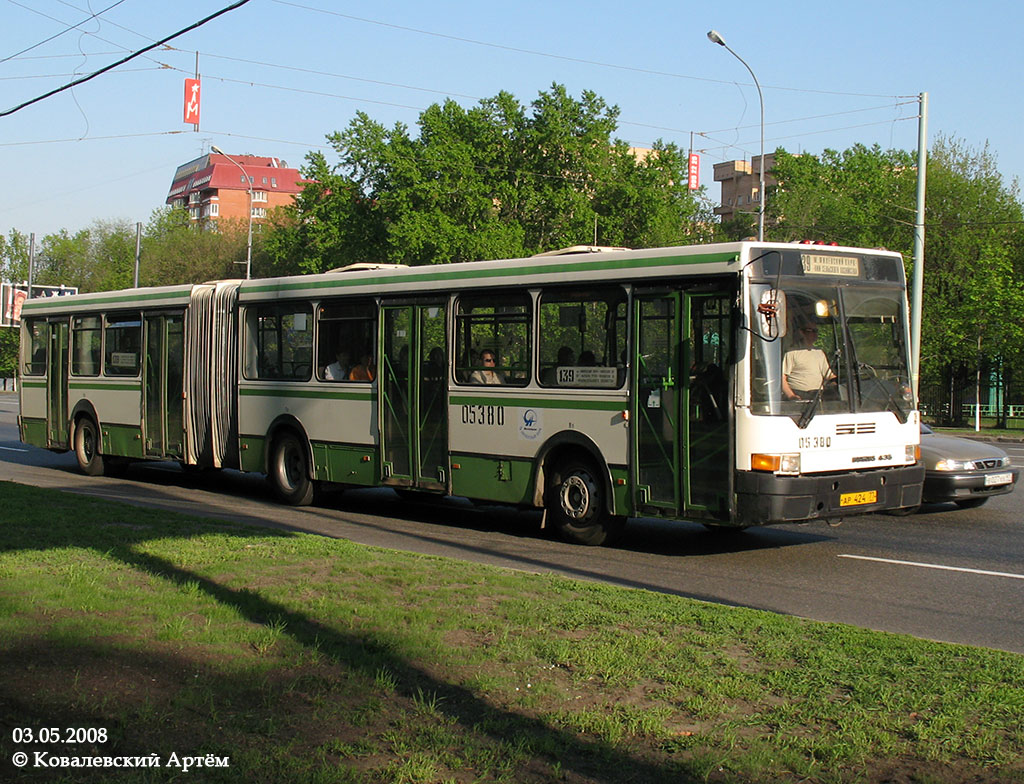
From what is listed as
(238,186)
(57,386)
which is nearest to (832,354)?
(57,386)

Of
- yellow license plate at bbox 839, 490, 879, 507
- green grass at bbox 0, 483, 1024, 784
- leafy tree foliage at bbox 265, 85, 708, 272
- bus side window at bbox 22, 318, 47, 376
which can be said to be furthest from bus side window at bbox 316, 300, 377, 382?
leafy tree foliage at bbox 265, 85, 708, 272

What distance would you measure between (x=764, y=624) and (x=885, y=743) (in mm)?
2325

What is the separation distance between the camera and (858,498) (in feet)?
35.6

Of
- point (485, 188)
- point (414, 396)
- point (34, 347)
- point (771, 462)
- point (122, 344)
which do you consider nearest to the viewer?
point (771, 462)

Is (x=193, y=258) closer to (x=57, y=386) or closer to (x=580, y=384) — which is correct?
(x=57, y=386)

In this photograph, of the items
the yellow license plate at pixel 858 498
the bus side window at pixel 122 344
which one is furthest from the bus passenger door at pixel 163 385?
A: the yellow license plate at pixel 858 498

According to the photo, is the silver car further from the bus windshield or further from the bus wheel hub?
the bus wheel hub

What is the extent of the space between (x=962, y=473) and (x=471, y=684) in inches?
390

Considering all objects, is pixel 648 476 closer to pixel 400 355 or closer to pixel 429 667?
pixel 400 355

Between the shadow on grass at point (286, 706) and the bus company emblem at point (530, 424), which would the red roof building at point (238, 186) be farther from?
the shadow on grass at point (286, 706)

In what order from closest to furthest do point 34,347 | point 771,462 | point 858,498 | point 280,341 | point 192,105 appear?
point 771,462 → point 858,498 → point 280,341 → point 34,347 → point 192,105

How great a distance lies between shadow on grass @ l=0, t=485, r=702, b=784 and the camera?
4852 mm

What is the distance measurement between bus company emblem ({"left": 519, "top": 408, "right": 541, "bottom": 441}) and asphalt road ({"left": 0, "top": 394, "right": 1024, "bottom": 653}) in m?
1.18

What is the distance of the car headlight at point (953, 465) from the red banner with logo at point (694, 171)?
4687cm
